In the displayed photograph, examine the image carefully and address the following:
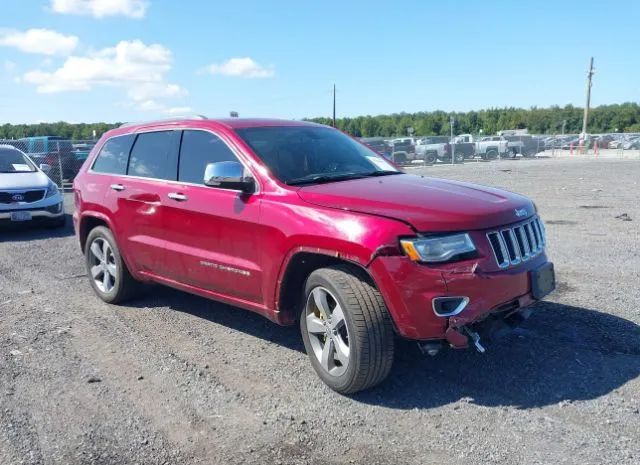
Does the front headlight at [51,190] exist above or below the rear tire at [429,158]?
above

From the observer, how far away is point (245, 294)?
460 centimetres

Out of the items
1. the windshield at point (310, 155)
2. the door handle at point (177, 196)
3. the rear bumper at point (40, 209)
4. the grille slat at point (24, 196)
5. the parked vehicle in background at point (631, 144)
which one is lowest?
the parked vehicle in background at point (631, 144)

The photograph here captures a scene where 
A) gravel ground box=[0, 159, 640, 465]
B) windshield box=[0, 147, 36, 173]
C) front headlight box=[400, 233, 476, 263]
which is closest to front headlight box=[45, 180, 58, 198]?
windshield box=[0, 147, 36, 173]

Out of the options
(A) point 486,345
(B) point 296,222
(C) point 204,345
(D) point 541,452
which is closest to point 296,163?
(B) point 296,222

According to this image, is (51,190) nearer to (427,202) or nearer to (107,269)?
(107,269)

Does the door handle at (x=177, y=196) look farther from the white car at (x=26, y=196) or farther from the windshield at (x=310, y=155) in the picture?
the white car at (x=26, y=196)

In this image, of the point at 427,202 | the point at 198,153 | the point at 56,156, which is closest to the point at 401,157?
→ the point at 56,156

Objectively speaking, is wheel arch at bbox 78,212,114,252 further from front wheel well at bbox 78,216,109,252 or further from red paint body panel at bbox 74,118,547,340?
red paint body panel at bbox 74,118,547,340

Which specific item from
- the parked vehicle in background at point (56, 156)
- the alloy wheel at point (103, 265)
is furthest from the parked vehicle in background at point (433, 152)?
the alloy wheel at point (103, 265)

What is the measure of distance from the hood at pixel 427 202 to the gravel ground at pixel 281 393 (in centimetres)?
113

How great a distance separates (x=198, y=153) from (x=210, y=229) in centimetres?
76

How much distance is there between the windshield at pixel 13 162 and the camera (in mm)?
11643

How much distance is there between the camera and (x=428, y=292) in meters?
3.59

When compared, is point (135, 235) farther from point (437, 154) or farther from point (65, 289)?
point (437, 154)
